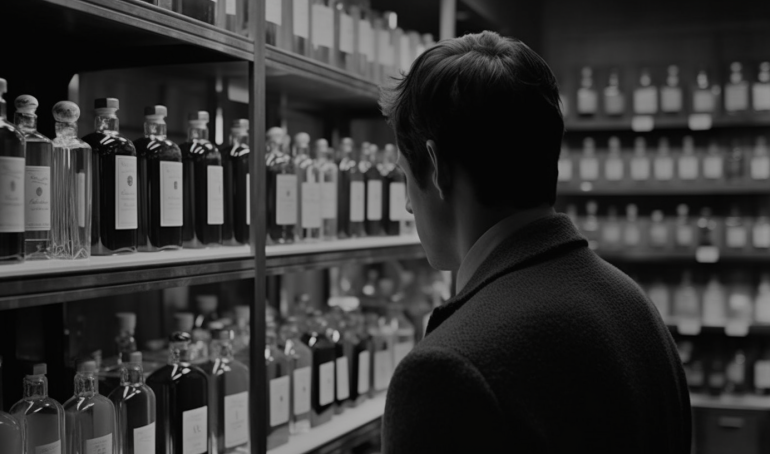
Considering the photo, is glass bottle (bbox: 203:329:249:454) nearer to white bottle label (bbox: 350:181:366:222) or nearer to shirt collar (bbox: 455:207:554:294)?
white bottle label (bbox: 350:181:366:222)

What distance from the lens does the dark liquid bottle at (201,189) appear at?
1853 mm

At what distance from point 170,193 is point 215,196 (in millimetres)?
189

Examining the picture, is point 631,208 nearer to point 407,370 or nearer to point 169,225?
point 169,225

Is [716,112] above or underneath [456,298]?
above

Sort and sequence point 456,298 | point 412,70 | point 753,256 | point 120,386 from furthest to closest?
point 753,256 < point 120,386 < point 412,70 < point 456,298

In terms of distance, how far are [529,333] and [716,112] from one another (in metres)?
3.99

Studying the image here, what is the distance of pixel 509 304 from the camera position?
3.35 ft

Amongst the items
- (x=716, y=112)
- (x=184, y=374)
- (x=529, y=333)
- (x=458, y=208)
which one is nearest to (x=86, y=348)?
(x=184, y=374)

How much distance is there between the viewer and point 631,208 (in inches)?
185

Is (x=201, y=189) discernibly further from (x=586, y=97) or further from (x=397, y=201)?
(x=586, y=97)

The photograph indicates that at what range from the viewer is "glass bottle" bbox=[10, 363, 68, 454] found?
4.66ft

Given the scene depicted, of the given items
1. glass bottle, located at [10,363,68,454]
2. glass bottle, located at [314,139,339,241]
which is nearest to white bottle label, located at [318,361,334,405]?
glass bottle, located at [314,139,339,241]

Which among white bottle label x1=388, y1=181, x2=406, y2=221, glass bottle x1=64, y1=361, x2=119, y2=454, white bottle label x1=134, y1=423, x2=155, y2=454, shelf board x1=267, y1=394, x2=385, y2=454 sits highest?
white bottle label x1=388, y1=181, x2=406, y2=221

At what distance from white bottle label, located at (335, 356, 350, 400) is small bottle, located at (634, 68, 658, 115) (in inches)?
112
